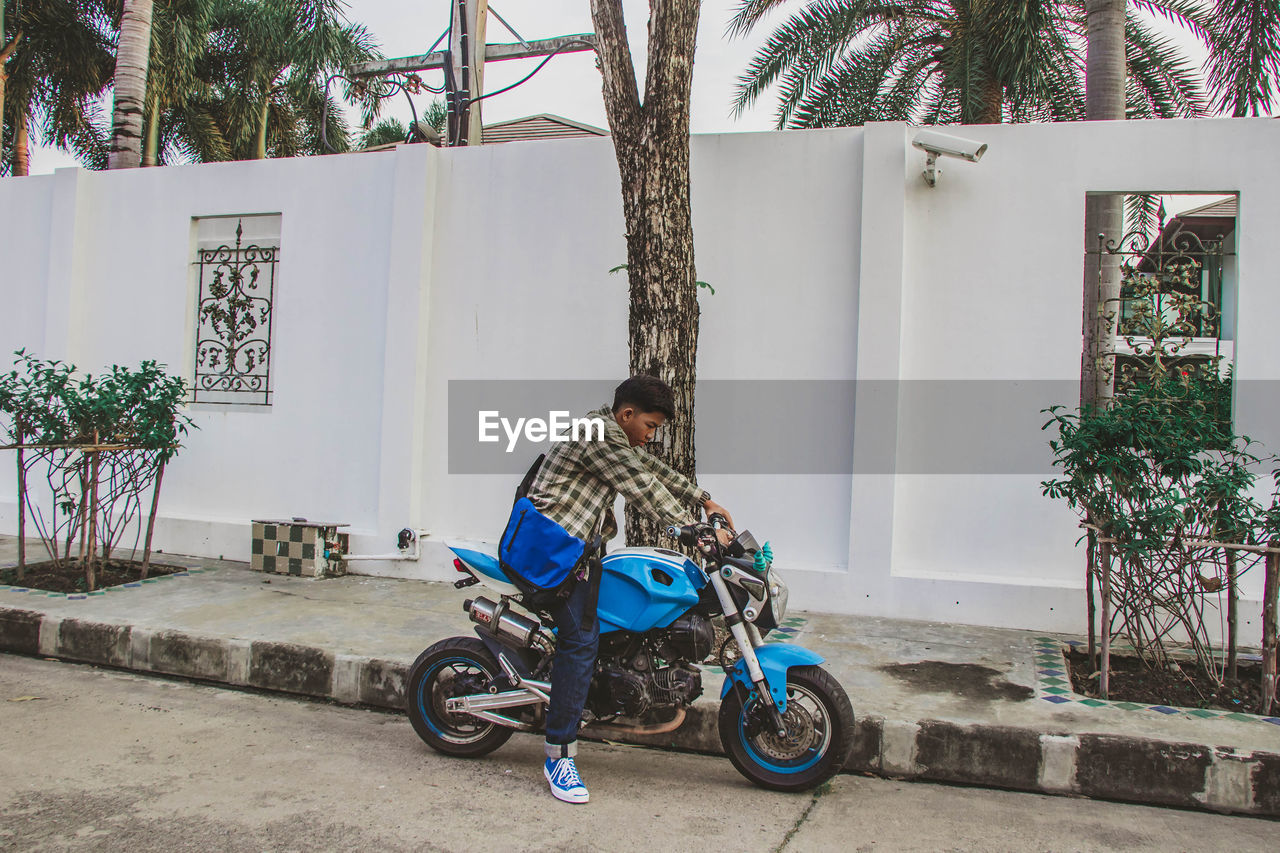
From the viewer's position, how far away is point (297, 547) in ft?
23.1

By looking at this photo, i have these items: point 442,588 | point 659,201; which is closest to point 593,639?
point 659,201

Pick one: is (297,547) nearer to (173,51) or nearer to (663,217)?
(663,217)

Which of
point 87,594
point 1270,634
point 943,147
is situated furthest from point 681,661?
point 87,594

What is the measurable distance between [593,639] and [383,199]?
4816 mm

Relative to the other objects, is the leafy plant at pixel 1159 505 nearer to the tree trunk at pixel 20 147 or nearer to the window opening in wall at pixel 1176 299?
the window opening in wall at pixel 1176 299

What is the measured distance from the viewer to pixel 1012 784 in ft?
13.1

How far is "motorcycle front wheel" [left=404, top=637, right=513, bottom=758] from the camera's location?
12.8 ft

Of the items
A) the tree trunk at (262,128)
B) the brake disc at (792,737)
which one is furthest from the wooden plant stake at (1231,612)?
the tree trunk at (262,128)

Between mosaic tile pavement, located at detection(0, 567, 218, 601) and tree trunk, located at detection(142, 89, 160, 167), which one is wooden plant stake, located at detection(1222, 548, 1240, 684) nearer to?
mosaic tile pavement, located at detection(0, 567, 218, 601)

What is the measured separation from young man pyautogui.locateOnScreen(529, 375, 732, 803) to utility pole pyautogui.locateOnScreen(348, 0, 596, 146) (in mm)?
6066

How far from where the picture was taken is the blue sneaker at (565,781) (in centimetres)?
352

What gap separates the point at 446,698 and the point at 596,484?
1.11 m

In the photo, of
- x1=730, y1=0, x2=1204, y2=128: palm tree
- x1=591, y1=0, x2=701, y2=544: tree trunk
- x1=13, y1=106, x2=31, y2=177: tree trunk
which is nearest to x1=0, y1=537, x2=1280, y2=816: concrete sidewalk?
x1=591, y1=0, x2=701, y2=544: tree trunk

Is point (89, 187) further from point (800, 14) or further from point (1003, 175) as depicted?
point (800, 14)
